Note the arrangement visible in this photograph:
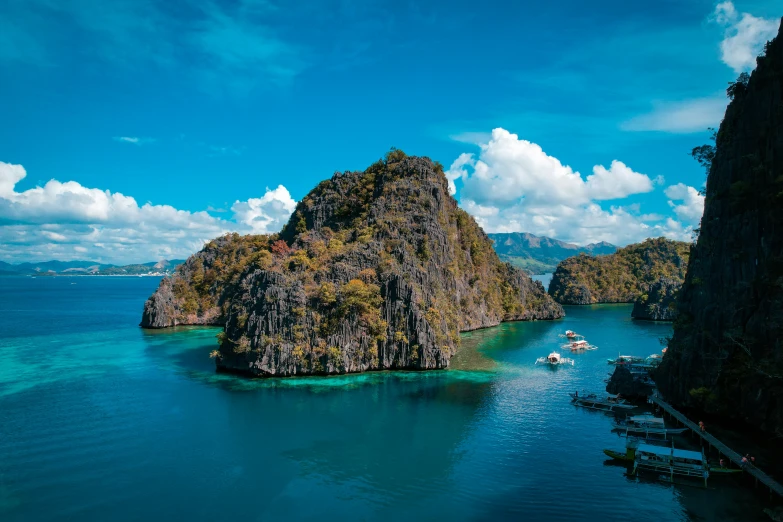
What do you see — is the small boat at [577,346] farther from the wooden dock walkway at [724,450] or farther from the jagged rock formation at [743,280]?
the jagged rock formation at [743,280]

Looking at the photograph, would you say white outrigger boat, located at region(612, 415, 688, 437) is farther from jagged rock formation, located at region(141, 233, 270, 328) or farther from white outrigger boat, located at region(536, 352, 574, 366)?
jagged rock formation, located at region(141, 233, 270, 328)

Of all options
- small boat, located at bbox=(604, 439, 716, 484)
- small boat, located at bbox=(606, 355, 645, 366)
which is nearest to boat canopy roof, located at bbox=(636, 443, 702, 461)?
small boat, located at bbox=(604, 439, 716, 484)

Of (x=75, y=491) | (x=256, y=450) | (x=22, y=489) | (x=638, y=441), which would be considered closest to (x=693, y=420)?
(x=638, y=441)

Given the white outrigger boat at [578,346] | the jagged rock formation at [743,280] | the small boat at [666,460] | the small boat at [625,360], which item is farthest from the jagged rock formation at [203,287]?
the small boat at [666,460]

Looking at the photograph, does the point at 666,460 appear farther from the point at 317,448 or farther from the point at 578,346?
the point at 578,346

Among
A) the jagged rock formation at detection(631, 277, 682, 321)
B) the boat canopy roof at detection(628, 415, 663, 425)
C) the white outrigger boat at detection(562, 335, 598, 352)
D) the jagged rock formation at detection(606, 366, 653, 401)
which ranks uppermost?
the jagged rock formation at detection(631, 277, 682, 321)

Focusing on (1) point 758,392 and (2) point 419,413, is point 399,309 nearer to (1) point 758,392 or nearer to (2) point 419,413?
(2) point 419,413
